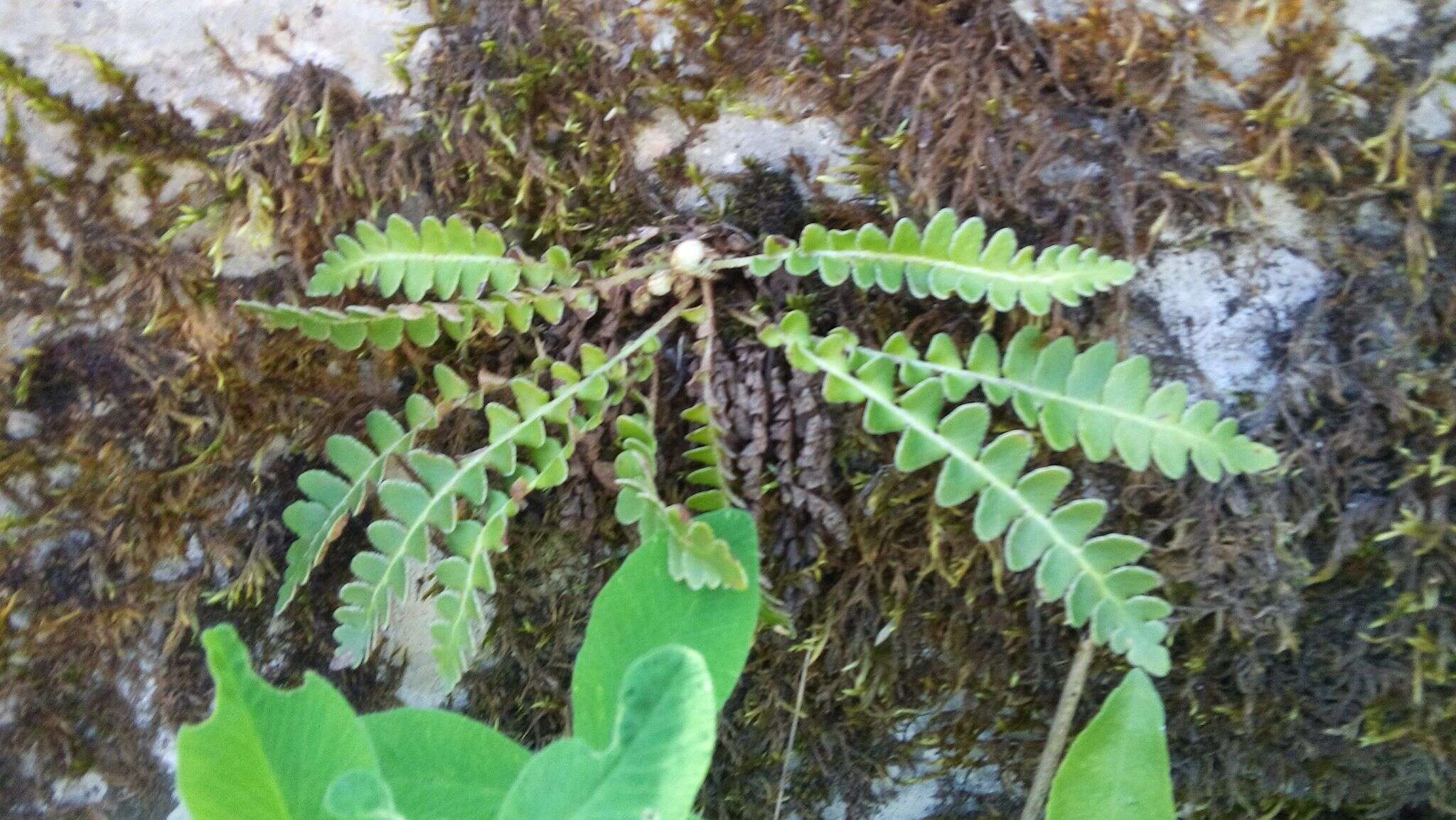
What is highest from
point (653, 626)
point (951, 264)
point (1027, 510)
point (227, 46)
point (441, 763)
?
point (227, 46)

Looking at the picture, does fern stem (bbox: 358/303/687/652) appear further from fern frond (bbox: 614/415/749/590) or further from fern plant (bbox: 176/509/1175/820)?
fern plant (bbox: 176/509/1175/820)

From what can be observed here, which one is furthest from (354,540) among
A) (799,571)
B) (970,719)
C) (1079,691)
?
(1079,691)

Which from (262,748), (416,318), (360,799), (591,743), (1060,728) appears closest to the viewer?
(360,799)

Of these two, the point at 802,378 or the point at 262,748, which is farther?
the point at 802,378

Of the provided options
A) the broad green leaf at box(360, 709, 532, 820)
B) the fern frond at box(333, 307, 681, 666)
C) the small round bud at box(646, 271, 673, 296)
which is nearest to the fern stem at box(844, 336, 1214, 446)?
the small round bud at box(646, 271, 673, 296)

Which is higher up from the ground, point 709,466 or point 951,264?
point 951,264

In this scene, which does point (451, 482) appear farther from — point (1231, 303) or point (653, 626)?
point (1231, 303)

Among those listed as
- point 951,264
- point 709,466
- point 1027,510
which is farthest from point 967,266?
point 709,466

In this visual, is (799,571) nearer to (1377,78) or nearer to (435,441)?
(435,441)
